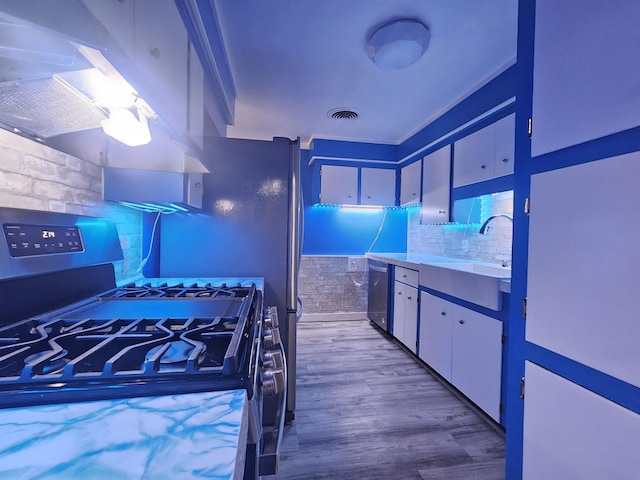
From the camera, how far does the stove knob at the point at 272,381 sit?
705mm

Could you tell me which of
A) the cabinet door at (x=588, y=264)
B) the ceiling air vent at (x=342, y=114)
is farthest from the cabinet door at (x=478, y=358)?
the ceiling air vent at (x=342, y=114)

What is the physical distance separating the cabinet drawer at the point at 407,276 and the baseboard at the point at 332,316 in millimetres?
1082

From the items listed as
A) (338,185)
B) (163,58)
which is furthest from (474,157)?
(163,58)

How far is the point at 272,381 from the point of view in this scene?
721mm

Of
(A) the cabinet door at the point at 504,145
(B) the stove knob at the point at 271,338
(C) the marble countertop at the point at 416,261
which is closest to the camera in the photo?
(B) the stove knob at the point at 271,338

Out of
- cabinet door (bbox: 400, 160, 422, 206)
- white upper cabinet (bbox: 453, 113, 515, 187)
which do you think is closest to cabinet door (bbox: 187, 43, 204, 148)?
white upper cabinet (bbox: 453, 113, 515, 187)

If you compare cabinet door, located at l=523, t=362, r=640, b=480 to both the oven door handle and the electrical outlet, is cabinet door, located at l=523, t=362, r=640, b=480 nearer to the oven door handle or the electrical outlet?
→ the oven door handle

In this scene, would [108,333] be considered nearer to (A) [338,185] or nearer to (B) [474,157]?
(B) [474,157]

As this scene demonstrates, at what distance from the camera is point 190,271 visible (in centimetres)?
163

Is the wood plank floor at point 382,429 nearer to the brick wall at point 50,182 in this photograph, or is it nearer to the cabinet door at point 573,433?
the cabinet door at point 573,433

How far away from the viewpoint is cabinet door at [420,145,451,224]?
2.76 meters

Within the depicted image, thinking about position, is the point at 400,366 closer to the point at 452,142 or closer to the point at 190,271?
the point at 190,271

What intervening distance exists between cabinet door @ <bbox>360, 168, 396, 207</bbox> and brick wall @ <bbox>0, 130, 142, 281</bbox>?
9.46ft

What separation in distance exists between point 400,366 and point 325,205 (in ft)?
7.16
